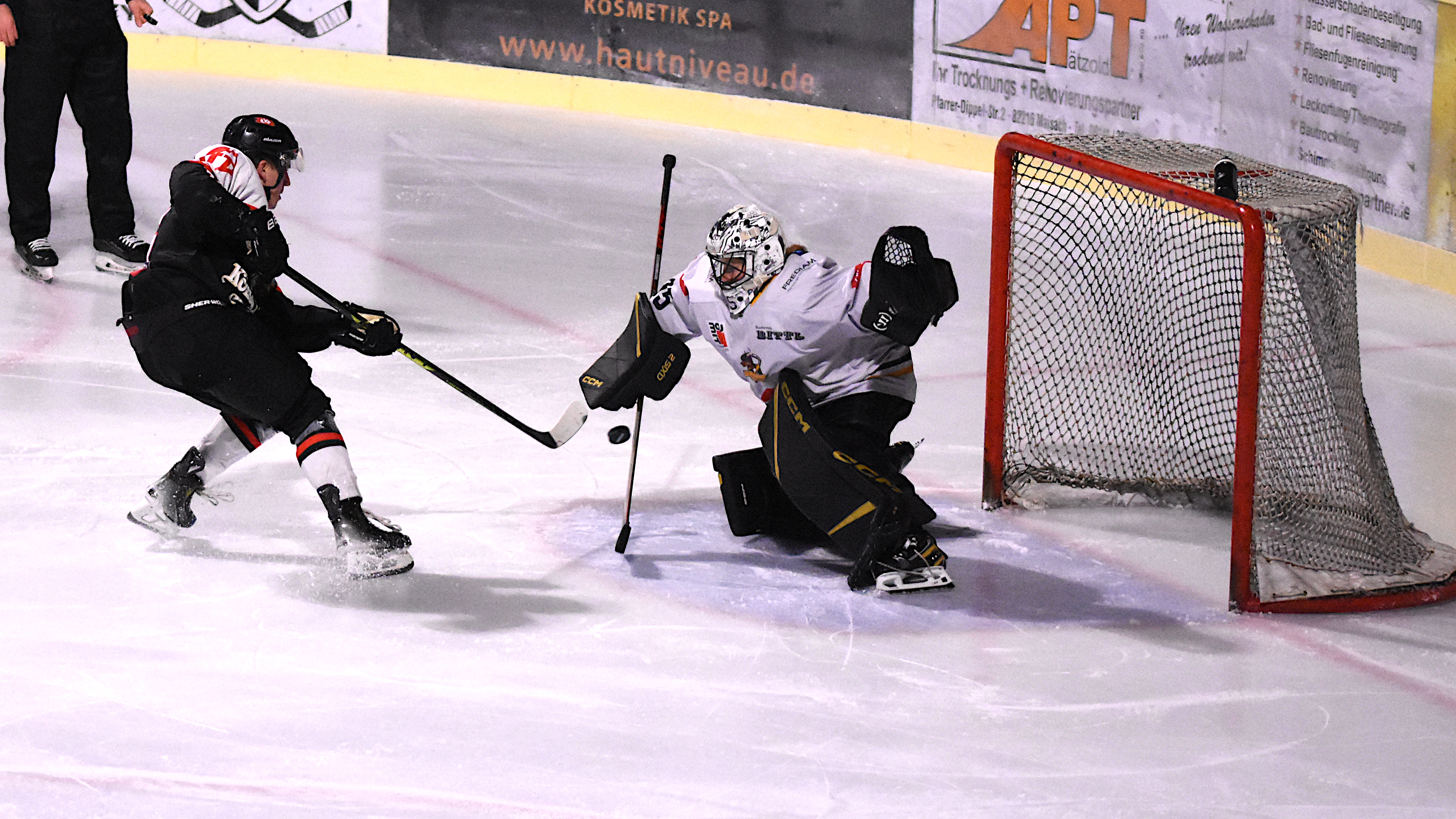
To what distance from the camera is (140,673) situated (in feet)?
11.1

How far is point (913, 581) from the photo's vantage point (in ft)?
12.6

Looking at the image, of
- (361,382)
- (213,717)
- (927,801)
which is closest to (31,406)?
(361,382)

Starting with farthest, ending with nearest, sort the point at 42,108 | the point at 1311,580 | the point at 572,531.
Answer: the point at 42,108
the point at 572,531
the point at 1311,580

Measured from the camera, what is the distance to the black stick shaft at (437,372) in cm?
400

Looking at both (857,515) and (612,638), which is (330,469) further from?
(857,515)

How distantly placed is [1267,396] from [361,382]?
2.63 m

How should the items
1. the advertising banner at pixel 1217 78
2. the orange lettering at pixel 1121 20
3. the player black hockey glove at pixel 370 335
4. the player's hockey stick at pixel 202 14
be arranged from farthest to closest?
the player's hockey stick at pixel 202 14, the orange lettering at pixel 1121 20, the advertising banner at pixel 1217 78, the player black hockey glove at pixel 370 335

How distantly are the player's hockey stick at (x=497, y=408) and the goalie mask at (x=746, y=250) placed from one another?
0.51 m

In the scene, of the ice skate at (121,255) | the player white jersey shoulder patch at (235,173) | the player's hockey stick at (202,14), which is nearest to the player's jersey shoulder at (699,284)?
the player white jersey shoulder patch at (235,173)

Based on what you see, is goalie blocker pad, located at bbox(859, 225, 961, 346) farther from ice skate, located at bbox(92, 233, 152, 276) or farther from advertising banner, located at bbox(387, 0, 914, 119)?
advertising banner, located at bbox(387, 0, 914, 119)

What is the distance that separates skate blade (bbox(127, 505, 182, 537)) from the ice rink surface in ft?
0.21

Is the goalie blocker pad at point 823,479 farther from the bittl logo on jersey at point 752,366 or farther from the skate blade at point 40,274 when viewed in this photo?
the skate blade at point 40,274

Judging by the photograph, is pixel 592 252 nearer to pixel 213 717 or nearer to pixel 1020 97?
pixel 1020 97

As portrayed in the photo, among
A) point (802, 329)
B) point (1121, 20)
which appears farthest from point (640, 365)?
point (1121, 20)
